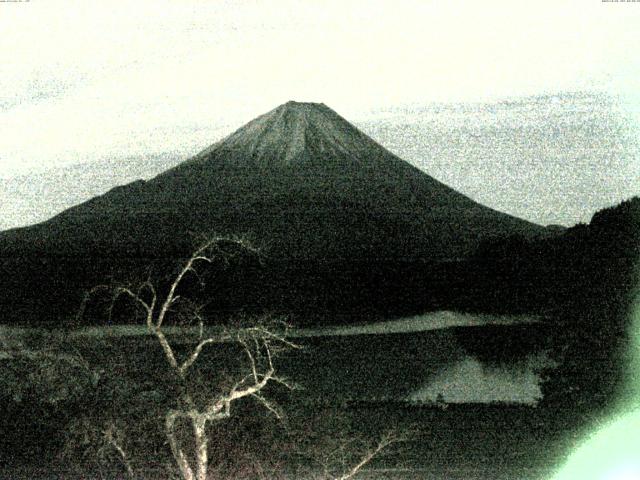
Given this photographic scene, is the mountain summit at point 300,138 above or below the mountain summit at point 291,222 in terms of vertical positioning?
above

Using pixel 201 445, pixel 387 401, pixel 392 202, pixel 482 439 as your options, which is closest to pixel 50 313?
pixel 387 401

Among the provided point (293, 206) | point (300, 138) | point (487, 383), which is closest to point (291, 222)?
point (293, 206)

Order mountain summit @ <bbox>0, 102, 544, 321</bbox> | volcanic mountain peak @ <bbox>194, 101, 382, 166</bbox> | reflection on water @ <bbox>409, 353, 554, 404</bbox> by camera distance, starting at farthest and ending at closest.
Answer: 1. volcanic mountain peak @ <bbox>194, 101, 382, 166</bbox>
2. mountain summit @ <bbox>0, 102, 544, 321</bbox>
3. reflection on water @ <bbox>409, 353, 554, 404</bbox>

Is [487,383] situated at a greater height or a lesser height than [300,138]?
lesser

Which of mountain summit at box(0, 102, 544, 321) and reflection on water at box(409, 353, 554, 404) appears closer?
reflection on water at box(409, 353, 554, 404)

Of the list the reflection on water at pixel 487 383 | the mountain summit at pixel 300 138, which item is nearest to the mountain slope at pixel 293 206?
the mountain summit at pixel 300 138

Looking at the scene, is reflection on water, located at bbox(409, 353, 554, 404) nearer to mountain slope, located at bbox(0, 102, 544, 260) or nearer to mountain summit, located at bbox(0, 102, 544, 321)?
mountain summit, located at bbox(0, 102, 544, 321)

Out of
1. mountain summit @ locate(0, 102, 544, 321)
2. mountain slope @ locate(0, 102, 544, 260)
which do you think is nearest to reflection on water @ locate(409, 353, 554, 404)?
mountain summit @ locate(0, 102, 544, 321)

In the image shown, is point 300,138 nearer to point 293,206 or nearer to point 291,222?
point 293,206

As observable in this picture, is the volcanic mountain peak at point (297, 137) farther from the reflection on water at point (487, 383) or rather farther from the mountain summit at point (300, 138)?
the reflection on water at point (487, 383)

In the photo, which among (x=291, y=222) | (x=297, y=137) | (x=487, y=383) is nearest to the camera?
(x=487, y=383)

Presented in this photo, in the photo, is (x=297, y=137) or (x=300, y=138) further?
(x=297, y=137)
